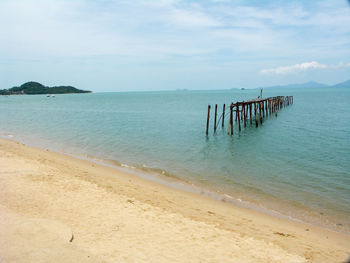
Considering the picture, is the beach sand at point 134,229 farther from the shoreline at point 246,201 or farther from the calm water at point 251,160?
the calm water at point 251,160

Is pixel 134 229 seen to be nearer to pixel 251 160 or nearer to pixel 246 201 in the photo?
pixel 246 201

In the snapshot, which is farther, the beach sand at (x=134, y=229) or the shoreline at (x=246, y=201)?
the shoreline at (x=246, y=201)

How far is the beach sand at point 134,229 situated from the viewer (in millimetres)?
5488

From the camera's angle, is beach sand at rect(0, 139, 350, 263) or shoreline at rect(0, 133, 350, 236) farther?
shoreline at rect(0, 133, 350, 236)

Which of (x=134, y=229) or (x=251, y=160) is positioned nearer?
(x=134, y=229)

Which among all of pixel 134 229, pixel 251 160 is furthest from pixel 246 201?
pixel 251 160

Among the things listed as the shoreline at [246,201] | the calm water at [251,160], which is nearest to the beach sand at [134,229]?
the shoreline at [246,201]

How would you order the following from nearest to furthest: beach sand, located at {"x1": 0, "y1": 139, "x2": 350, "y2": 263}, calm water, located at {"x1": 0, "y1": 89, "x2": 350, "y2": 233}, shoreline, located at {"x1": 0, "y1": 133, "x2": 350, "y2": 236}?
beach sand, located at {"x1": 0, "y1": 139, "x2": 350, "y2": 263} → shoreline, located at {"x1": 0, "y1": 133, "x2": 350, "y2": 236} → calm water, located at {"x1": 0, "y1": 89, "x2": 350, "y2": 233}

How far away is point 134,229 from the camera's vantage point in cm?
667

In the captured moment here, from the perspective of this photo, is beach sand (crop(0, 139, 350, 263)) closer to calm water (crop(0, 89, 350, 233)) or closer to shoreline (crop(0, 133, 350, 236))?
shoreline (crop(0, 133, 350, 236))

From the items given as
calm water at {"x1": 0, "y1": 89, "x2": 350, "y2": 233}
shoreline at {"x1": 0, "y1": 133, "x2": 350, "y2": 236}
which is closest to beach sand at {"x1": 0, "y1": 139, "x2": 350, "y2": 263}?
shoreline at {"x1": 0, "y1": 133, "x2": 350, "y2": 236}

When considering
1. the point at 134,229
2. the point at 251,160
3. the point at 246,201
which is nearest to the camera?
the point at 134,229

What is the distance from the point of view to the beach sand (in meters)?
5.49

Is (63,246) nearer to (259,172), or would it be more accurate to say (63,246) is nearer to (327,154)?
(259,172)
